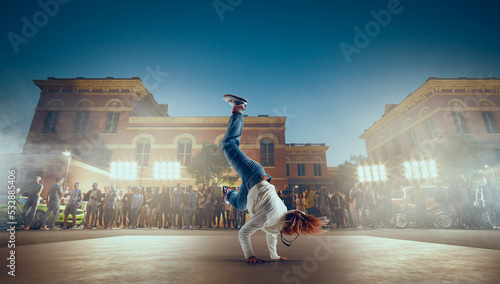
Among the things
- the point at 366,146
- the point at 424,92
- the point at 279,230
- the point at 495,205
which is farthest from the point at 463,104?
the point at 279,230

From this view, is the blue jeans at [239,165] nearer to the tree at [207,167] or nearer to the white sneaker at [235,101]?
the white sneaker at [235,101]

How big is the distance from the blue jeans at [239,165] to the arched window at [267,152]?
17.4m

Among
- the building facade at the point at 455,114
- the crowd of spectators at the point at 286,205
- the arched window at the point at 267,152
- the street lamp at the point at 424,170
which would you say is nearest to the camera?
the crowd of spectators at the point at 286,205

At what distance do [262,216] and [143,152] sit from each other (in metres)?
20.2

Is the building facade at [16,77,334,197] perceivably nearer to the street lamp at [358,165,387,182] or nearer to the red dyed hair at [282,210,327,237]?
the street lamp at [358,165,387,182]

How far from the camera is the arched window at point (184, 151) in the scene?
65.2 ft

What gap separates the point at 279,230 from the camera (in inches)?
104

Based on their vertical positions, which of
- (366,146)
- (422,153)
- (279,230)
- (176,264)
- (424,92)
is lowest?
(176,264)

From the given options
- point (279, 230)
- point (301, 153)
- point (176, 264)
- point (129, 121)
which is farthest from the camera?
point (301, 153)

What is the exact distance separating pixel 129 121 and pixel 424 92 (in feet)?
96.3

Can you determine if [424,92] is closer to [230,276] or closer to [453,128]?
[453,128]

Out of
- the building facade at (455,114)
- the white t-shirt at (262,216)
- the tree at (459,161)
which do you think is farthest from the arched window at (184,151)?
the tree at (459,161)

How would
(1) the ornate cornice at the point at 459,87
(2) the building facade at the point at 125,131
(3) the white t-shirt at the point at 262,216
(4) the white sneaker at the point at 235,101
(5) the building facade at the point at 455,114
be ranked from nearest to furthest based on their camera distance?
(3) the white t-shirt at the point at 262,216 → (4) the white sneaker at the point at 235,101 → (5) the building facade at the point at 455,114 → (2) the building facade at the point at 125,131 → (1) the ornate cornice at the point at 459,87

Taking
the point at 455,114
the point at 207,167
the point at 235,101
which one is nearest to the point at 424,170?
the point at 455,114
